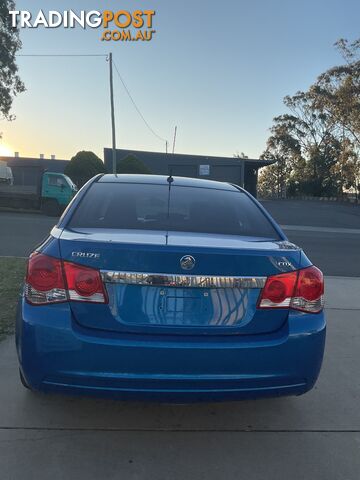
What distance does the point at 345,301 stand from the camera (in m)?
6.34

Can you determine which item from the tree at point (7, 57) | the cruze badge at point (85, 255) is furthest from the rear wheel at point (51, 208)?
the cruze badge at point (85, 255)

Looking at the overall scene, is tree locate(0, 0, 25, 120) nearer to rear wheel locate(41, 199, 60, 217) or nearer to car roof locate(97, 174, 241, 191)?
rear wheel locate(41, 199, 60, 217)

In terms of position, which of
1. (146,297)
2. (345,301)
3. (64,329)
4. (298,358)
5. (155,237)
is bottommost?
(345,301)

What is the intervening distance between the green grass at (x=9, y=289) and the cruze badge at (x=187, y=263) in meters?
2.58

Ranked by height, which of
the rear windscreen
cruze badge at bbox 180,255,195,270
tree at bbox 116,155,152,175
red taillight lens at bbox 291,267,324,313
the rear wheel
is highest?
tree at bbox 116,155,152,175

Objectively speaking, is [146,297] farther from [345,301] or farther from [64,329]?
[345,301]

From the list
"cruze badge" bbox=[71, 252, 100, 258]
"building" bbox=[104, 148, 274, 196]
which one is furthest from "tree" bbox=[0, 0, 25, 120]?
"cruze badge" bbox=[71, 252, 100, 258]

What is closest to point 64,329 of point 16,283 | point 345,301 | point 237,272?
point 237,272

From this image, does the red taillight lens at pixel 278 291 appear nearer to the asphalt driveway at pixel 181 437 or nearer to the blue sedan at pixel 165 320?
the blue sedan at pixel 165 320

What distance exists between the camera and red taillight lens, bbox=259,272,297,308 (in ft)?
8.30

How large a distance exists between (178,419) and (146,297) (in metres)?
1.08

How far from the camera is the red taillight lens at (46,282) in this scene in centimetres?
247

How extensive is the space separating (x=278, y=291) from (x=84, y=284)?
104 centimetres

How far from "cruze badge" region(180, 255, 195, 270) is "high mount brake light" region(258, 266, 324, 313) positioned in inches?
16.6
